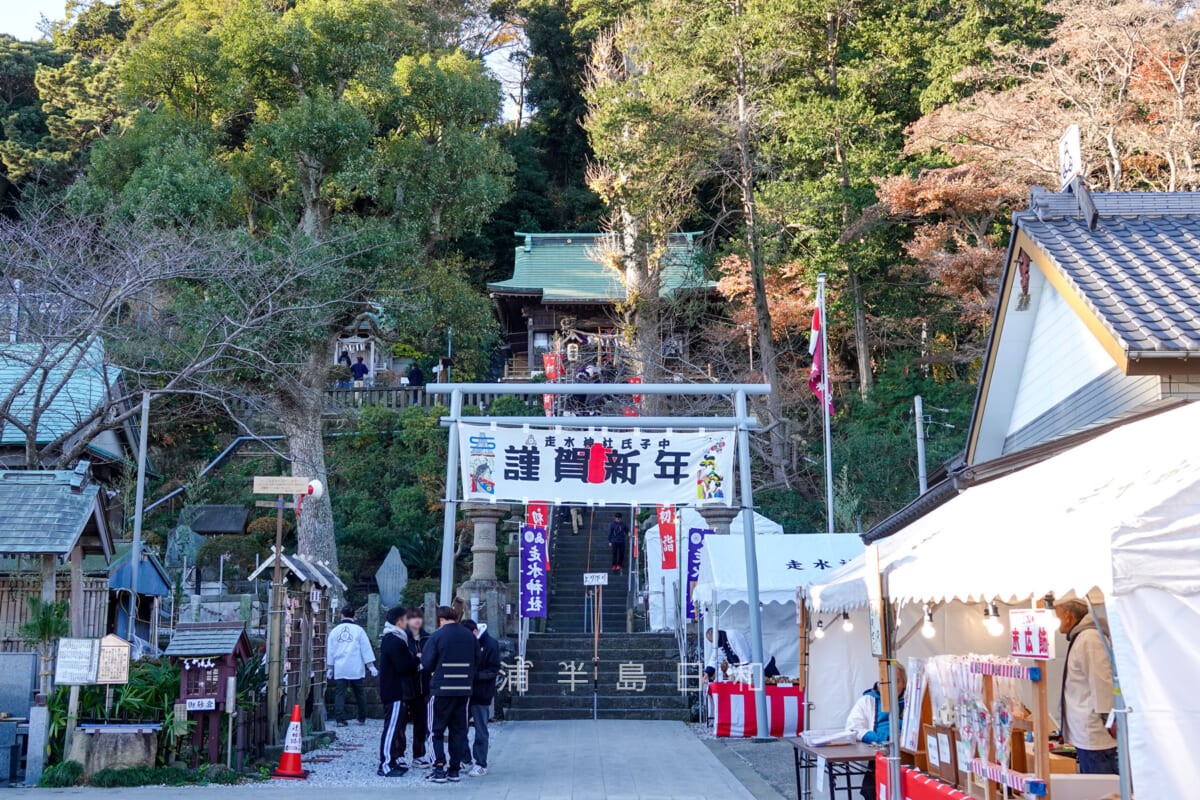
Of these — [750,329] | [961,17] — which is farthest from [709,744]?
[961,17]

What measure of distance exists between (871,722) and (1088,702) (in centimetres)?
207

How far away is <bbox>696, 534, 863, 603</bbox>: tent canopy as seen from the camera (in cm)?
1439

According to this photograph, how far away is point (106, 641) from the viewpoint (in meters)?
8.84

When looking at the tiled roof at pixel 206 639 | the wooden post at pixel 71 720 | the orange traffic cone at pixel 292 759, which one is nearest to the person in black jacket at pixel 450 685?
the orange traffic cone at pixel 292 759

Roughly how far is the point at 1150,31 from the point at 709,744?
1506 cm

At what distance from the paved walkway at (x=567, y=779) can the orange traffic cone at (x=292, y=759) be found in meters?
0.19

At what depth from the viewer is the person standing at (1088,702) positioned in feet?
19.1

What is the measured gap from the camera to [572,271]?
33.0m

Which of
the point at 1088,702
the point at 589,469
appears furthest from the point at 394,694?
the point at 1088,702

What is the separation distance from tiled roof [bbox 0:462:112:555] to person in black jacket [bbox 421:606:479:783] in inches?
136

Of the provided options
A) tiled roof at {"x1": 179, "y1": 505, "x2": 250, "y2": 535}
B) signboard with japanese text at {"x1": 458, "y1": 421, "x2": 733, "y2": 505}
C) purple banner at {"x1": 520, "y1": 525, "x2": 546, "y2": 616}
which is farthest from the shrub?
tiled roof at {"x1": 179, "y1": 505, "x2": 250, "y2": 535}

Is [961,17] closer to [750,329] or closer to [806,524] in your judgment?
[750,329]

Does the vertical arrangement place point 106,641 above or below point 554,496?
below

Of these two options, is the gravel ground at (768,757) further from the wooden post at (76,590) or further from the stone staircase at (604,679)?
the wooden post at (76,590)
